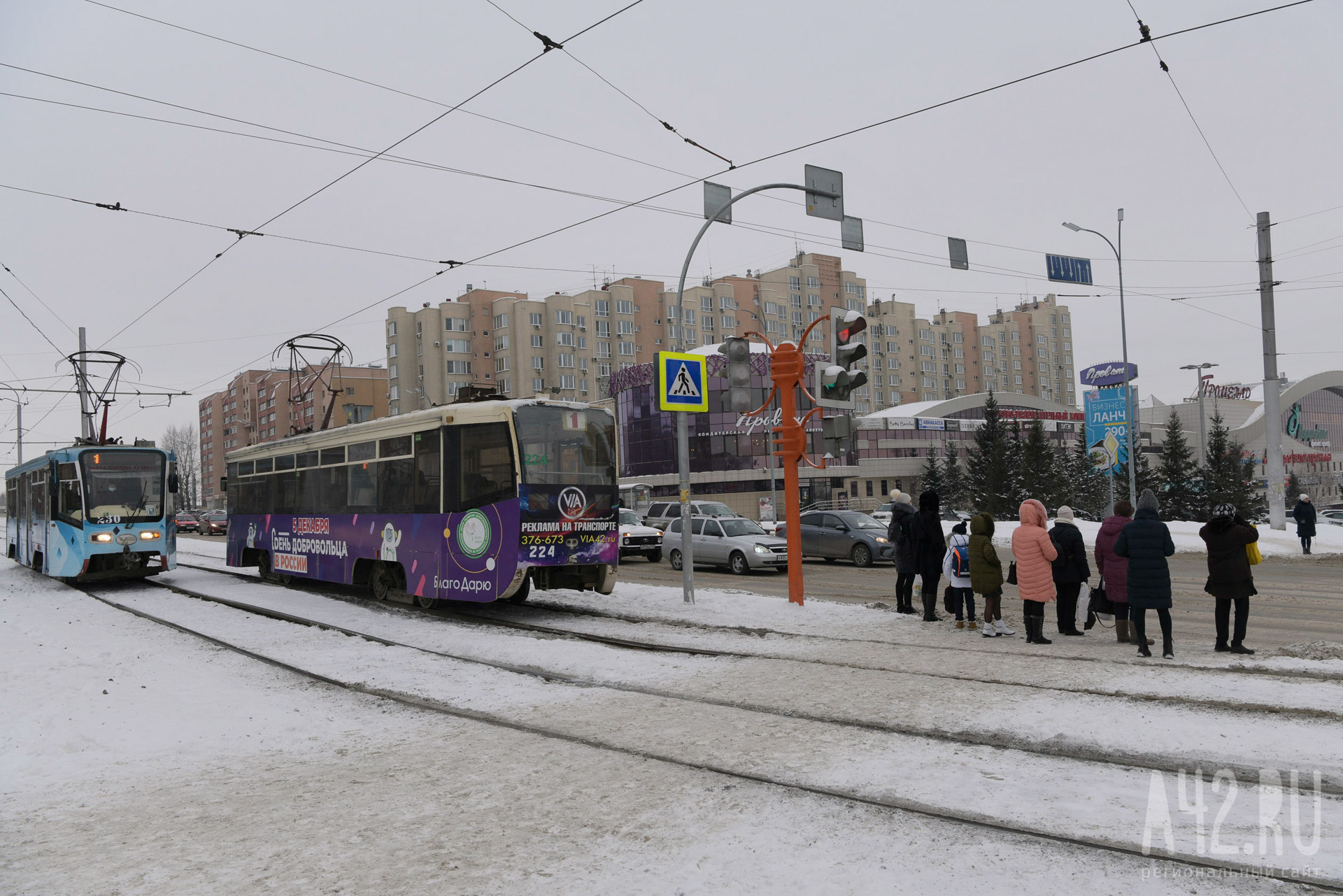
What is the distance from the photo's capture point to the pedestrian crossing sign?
545 inches

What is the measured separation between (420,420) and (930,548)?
754cm

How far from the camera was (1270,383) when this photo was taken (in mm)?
27266

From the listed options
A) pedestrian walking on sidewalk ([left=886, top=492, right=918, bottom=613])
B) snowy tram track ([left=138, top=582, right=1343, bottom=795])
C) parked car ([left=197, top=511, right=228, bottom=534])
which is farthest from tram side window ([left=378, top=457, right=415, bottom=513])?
parked car ([left=197, top=511, right=228, bottom=534])

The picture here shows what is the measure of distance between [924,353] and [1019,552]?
114 metres

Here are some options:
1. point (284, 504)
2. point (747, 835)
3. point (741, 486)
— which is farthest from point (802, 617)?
point (741, 486)

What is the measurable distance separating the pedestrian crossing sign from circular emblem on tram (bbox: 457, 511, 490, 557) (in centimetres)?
322

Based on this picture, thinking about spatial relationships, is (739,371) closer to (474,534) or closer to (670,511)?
(474,534)

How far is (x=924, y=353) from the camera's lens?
119m

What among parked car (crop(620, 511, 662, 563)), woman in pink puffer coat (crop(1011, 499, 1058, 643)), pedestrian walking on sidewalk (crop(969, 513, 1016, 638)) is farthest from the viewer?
parked car (crop(620, 511, 662, 563))

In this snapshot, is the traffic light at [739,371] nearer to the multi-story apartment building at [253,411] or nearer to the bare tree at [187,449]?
the multi-story apartment building at [253,411]

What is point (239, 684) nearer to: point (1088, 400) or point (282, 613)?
point (282, 613)

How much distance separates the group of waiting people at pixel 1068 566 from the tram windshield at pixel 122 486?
1558 centimetres

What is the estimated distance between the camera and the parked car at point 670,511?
1070 inches
